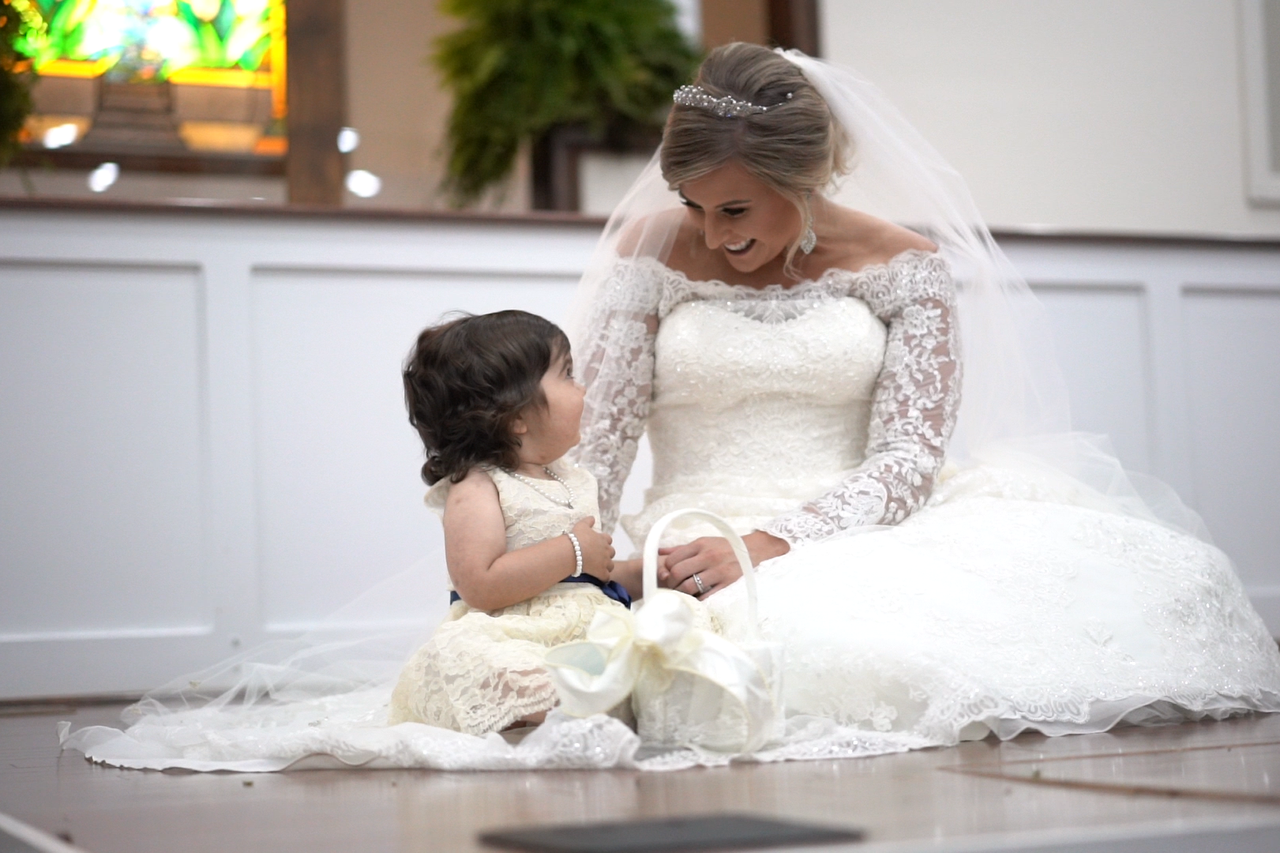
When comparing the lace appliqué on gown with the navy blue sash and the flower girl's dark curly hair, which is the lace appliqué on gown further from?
the flower girl's dark curly hair

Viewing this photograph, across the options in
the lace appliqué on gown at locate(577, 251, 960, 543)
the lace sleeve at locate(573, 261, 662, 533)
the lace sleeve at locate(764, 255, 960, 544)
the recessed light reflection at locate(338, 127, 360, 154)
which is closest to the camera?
the lace sleeve at locate(764, 255, 960, 544)

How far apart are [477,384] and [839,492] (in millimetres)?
634

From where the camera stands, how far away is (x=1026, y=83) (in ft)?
15.0

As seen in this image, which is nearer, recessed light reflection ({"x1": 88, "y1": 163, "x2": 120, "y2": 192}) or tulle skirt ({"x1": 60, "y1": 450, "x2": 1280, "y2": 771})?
tulle skirt ({"x1": 60, "y1": 450, "x2": 1280, "y2": 771})

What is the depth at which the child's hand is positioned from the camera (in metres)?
1.94

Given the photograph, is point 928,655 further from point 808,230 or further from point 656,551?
point 808,230

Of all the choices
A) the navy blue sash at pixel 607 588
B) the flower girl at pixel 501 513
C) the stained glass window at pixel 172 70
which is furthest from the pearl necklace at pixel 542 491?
the stained glass window at pixel 172 70

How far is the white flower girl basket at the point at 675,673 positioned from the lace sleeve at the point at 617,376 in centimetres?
80

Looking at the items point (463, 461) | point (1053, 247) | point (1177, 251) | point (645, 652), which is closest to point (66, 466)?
point (463, 461)

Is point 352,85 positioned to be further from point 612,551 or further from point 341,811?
point 341,811

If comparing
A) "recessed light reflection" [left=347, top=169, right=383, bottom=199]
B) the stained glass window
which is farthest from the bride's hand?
the stained glass window

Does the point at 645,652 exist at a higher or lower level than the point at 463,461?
lower

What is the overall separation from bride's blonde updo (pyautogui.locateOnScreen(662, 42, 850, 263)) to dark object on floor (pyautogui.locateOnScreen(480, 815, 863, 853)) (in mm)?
1386

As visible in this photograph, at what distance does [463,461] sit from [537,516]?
0.46 ft
